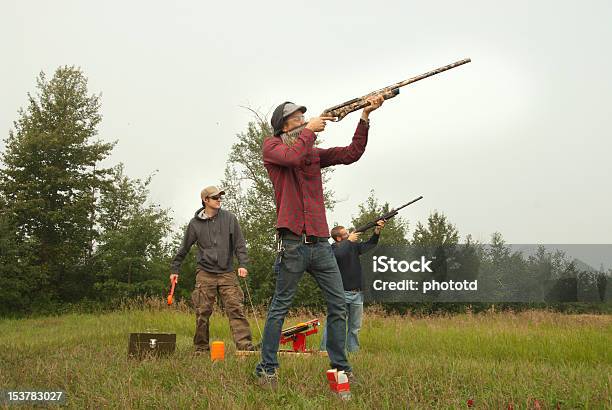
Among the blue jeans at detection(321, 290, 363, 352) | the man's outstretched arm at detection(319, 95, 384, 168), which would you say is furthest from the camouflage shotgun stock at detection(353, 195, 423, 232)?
the man's outstretched arm at detection(319, 95, 384, 168)

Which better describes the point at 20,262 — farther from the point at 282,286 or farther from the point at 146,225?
the point at 282,286

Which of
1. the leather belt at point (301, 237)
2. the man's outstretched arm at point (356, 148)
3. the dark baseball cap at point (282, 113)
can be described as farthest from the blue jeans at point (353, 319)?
the dark baseball cap at point (282, 113)

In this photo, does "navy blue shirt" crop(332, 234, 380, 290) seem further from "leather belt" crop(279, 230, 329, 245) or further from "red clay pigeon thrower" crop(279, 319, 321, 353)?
"leather belt" crop(279, 230, 329, 245)

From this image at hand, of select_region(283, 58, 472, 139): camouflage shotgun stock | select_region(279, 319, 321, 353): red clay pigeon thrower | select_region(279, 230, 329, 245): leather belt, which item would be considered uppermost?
select_region(283, 58, 472, 139): camouflage shotgun stock

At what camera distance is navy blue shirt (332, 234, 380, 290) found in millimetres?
9555

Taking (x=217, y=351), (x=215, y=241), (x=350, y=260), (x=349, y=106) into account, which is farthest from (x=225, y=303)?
(x=349, y=106)

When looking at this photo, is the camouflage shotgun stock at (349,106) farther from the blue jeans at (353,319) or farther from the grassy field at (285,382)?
the blue jeans at (353,319)

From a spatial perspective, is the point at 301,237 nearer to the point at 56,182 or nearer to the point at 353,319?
the point at 353,319

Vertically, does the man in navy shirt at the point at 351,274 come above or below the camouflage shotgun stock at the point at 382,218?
below

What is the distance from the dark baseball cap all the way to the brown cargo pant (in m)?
3.76

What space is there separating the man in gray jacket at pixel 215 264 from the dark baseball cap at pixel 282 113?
3.38 meters

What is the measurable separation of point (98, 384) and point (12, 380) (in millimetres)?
949

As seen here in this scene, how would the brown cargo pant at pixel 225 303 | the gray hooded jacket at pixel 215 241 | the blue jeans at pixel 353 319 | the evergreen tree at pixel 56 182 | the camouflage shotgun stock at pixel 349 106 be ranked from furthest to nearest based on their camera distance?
the evergreen tree at pixel 56 182 → the blue jeans at pixel 353 319 → the gray hooded jacket at pixel 215 241 → the brown cargo pant at pixel 225 303 → the camouflage shotgun stock at pixel 349 106

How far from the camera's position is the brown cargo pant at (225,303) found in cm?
813
